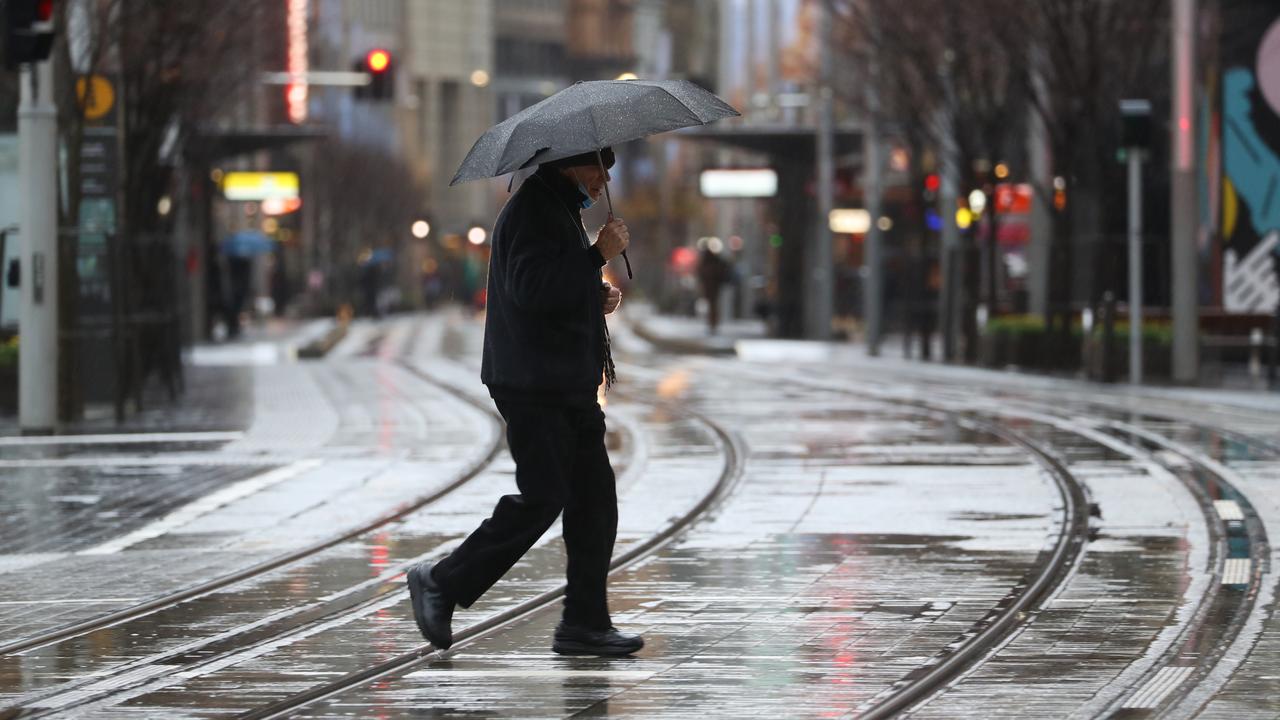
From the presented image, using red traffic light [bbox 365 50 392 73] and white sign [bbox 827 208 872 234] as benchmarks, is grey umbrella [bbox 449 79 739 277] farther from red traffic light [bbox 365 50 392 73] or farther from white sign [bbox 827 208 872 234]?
white sign [bbox 827 208 872 234]

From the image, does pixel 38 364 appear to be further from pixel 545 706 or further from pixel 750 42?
pixel 750 42

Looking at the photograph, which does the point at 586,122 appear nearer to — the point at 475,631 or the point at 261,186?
the point at 475,631

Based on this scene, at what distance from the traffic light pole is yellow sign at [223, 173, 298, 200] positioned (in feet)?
101

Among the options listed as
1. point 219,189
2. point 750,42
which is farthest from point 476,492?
point 750,42

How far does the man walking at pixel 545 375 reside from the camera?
8.20 metres

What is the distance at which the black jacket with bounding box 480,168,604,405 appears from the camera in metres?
8.19

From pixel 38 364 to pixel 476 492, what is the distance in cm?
681

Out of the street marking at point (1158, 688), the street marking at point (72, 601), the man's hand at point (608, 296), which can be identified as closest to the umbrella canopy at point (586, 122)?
the man's hand at point (608, 296)

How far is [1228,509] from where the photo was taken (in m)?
13.2

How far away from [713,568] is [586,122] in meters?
3.33

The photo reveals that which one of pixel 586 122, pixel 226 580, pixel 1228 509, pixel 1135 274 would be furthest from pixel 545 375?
pixel 1135 274

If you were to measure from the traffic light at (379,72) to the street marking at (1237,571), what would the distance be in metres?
29.3

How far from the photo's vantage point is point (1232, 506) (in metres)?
13.4

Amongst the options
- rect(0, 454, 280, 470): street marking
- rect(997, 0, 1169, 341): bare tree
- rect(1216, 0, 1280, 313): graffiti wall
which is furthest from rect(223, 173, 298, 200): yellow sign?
rect(0, 454, 280, 470): street marking
